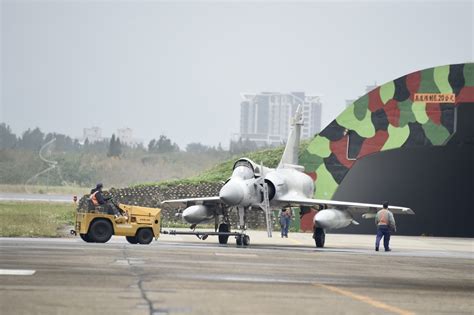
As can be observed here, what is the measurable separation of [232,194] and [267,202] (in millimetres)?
1772

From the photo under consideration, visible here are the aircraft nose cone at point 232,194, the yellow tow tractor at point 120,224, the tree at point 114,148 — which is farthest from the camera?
the tree at point 114,148

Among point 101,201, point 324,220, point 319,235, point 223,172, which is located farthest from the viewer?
point 223,172

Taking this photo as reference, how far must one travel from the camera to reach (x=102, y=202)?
30.7 metres

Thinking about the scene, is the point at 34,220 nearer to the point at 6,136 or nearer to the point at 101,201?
the point at 101,201

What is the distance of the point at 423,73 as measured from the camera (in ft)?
151

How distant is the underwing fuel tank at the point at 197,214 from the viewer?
1484 inches

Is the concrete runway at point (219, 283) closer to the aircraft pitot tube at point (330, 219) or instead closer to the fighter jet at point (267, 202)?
the fighter jet at point (267, 202)

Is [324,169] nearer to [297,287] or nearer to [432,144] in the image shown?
[432,144]

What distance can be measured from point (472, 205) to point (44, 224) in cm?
1960

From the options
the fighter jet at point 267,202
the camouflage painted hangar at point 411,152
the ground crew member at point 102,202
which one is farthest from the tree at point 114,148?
the ground crew member at point 102,202

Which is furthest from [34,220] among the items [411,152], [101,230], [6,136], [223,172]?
[6,136]

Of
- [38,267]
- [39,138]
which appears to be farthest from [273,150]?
[38,267]

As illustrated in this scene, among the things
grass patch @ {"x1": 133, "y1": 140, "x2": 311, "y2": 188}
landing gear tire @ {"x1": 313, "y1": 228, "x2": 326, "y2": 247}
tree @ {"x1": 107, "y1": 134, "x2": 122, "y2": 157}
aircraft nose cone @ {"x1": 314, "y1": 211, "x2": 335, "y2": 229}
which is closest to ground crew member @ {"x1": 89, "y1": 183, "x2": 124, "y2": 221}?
aircraft nose cone @ {"x1": 314, "y1": 211, "x2": 335, "y2": 229}

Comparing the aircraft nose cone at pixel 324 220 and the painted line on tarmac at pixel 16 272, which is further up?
the aircraft nose cone at pixel 324 220
